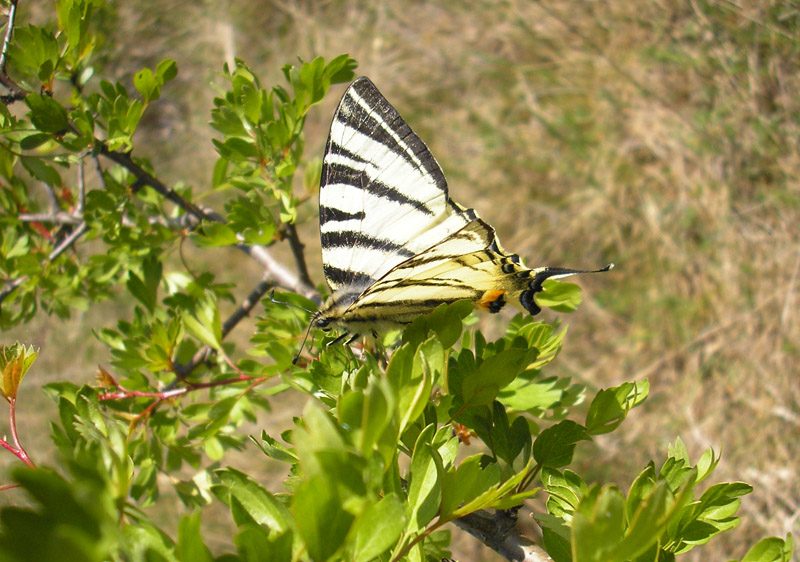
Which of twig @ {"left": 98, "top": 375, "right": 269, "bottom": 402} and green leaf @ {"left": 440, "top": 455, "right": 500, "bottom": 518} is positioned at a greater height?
twig @ {"left": 98, "top": 375, "right": 269, "bottom": 402}

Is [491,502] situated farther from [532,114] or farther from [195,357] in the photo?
[532,114]

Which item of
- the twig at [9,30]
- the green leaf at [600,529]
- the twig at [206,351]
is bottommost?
the green leaf at [600,529]

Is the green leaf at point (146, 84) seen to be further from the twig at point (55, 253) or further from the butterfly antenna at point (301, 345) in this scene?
the butterfly antenna at point (301, 345)

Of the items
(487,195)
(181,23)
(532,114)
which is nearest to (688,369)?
(487,195)

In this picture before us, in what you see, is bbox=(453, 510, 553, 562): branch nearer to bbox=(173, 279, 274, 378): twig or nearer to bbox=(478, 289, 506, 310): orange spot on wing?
bbox=(478, 289, 506, 310): orange spot on wing

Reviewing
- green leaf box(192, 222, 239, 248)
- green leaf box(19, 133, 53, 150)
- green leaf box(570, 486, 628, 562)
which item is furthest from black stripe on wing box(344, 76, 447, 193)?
green leaf box(570, 486, 628, 562)

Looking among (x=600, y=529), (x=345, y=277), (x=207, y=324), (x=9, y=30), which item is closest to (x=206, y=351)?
(x=207, y=324)

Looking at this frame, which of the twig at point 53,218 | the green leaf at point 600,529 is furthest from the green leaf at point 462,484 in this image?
the twig at point 53,218

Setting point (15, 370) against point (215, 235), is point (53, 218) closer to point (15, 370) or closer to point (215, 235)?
point (215, 235)
